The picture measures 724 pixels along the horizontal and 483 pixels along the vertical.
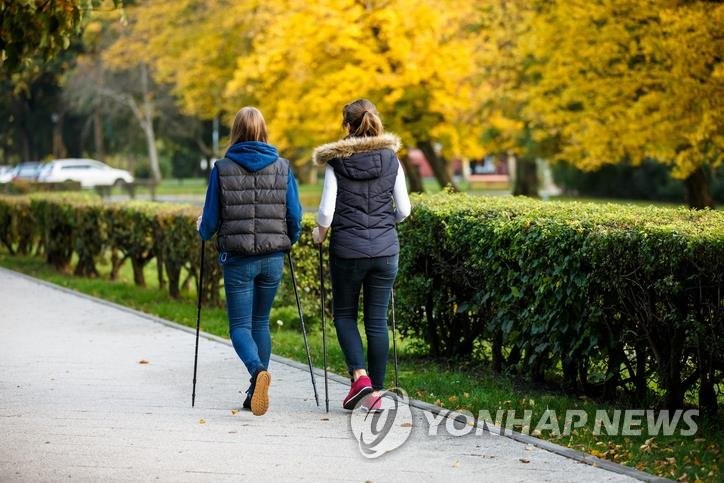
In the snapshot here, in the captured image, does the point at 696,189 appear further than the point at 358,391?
Yes

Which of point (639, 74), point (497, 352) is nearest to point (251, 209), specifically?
point (497, 352)

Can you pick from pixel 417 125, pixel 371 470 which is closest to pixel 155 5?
pixel 417 125

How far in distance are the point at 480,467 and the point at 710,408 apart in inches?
64.9

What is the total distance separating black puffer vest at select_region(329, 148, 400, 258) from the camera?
7336 mm

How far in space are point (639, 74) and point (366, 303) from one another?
14.1 metres

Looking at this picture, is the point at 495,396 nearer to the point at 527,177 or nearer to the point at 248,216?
the point at 248,216

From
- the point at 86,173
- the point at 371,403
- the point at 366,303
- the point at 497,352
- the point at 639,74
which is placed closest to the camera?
the point at 371,403

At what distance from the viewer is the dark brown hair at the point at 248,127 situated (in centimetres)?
748

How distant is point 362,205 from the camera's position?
7352 mm

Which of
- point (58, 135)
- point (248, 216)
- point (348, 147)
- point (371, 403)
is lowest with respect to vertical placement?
point (371, 403)

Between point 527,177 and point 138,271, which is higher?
point 527,177

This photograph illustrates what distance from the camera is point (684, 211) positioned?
24.9ft

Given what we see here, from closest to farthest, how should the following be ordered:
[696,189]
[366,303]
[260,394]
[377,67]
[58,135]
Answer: [260,394] < [366,303] < [696,189] < [377,67] < [58,135]

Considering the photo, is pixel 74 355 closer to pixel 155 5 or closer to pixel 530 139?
pixel 530 139
